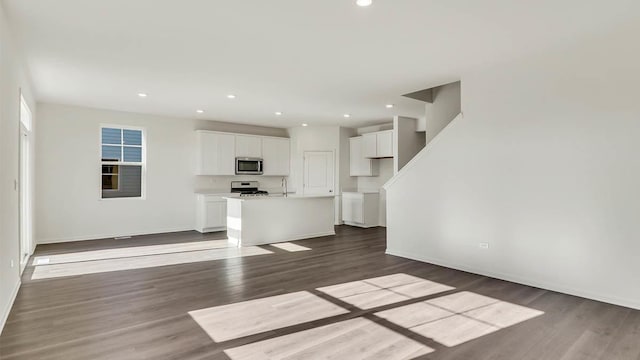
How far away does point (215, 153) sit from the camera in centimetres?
810

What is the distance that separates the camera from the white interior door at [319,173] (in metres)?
9.16

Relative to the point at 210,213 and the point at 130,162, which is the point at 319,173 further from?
the point at 130,162

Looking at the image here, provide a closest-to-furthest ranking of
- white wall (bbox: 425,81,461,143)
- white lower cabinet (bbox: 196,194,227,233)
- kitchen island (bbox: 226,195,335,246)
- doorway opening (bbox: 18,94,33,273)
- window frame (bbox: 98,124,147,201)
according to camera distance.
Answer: doorway opening (bbox: 18,94,33,273), white wall (bbox: 425,81,461,143), kitchen island (bbox: 226,195,335,246), window frame (bbox: 98,124,147,201), white lower cabinet (bbox: 196,194,227,233)

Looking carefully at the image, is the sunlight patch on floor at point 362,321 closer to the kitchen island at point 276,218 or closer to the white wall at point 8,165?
the white wall at point 8,165

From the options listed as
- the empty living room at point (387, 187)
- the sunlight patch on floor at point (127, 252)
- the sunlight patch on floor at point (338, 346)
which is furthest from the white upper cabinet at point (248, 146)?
the sunlight patch on floor at point (338, 346)

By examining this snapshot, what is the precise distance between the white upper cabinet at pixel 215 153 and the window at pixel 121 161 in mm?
1192

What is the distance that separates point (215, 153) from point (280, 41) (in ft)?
16.7

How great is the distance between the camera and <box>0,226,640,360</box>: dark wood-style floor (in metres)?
2.54

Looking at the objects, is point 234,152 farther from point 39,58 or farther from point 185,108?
point 39,58

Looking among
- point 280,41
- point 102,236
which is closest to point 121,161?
point 102,236

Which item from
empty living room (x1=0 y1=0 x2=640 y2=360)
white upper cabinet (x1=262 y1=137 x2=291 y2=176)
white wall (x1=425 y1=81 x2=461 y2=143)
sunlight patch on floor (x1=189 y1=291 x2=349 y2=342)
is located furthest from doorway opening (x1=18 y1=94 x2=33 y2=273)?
white wall (x1=425 y1=81 x2=461 y2=143)

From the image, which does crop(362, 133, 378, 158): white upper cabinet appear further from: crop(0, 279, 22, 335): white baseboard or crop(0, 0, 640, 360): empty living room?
crop(0, 279, 22, 335): white baseboard

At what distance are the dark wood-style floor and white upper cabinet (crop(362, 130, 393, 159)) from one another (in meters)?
3.49

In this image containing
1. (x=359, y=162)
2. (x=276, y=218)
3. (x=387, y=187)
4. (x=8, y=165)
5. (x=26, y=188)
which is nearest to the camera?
(x=8, y=165)
